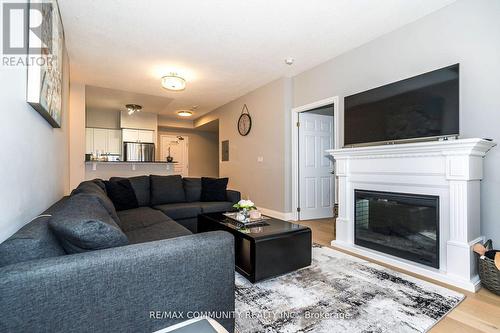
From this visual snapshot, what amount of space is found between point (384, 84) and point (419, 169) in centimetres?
126

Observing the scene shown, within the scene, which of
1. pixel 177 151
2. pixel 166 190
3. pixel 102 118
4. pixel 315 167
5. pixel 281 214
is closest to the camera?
pixel 166 190

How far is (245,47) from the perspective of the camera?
3.53m

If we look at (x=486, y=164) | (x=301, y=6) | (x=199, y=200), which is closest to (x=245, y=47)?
(x=301, y=6)

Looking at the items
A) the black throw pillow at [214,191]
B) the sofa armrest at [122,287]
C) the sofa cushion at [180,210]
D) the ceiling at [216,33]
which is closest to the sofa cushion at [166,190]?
the sofa cushion at [180,210]

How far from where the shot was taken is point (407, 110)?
2715 millimetres

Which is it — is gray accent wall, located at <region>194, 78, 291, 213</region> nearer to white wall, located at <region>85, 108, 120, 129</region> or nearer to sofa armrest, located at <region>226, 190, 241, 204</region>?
sofa armrest, located at <region>226, 190, 241, 204</region>

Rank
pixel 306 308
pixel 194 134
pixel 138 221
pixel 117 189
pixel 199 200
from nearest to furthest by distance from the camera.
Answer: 1. pixel 306 308
2. pixel 138 221
3. pixel 117 189
4. pixel 199 200
5. pixel 194 134

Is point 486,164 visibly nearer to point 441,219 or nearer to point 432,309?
point 441,219

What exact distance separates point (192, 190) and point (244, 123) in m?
2.27

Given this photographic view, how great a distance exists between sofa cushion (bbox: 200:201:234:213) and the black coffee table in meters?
1.30

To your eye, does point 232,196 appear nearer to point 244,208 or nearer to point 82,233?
point 244,208

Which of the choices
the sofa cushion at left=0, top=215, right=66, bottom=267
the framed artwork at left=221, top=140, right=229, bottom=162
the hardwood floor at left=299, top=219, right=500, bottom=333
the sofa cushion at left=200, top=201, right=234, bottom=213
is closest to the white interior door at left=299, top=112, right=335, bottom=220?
the sofa cushion at left=200, top=201, right=234, bottom=213

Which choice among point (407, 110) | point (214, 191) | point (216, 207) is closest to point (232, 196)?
point (214, 191)

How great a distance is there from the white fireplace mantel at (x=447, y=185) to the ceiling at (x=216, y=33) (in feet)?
5.05
